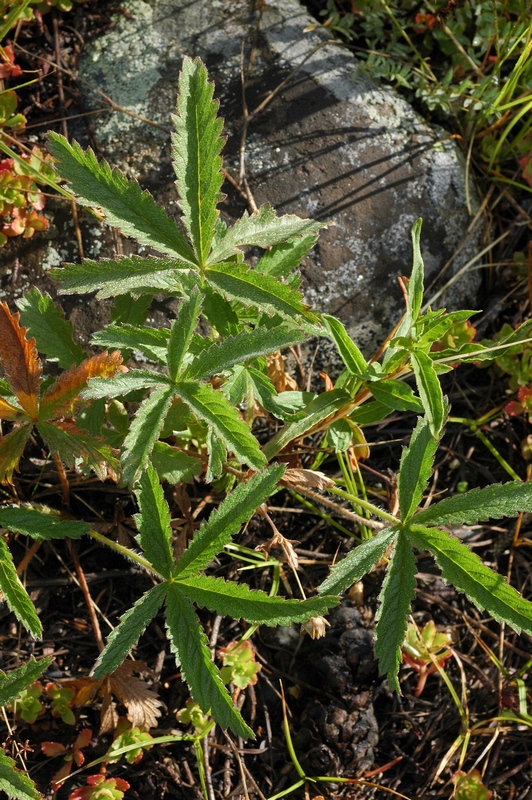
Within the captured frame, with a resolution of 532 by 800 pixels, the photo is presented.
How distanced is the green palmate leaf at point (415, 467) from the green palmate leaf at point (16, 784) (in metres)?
1.10

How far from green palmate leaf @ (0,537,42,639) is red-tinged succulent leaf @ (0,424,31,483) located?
19 centimetres

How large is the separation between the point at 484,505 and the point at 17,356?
3.99ft

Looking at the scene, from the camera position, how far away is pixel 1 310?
1633 millimetres

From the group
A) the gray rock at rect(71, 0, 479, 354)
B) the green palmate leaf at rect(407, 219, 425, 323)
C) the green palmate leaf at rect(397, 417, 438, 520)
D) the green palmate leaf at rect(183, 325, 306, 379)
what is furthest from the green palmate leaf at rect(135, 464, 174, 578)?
the gray rock at rect(71, 0, 479, 354)

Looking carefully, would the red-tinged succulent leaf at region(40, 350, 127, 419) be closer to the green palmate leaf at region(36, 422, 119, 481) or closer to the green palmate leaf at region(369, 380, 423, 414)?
the green palmate leaf at region(36, 422, 119, 481)

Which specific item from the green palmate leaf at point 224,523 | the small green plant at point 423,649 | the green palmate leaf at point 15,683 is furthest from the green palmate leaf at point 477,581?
the green palmate leaf at point 15,683

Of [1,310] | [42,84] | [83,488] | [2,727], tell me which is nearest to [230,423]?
[1,310]

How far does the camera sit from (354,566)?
169cm

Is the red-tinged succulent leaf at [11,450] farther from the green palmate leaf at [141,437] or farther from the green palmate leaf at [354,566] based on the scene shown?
the green palmate leaf at [354,566]

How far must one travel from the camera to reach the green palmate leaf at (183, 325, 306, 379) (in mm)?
1535

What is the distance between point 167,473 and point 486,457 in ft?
4.15

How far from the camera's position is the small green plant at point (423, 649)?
7.02ft

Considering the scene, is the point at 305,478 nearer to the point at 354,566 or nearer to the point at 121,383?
the point at 354,566

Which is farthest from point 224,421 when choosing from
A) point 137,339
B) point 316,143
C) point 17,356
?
point 316,143
